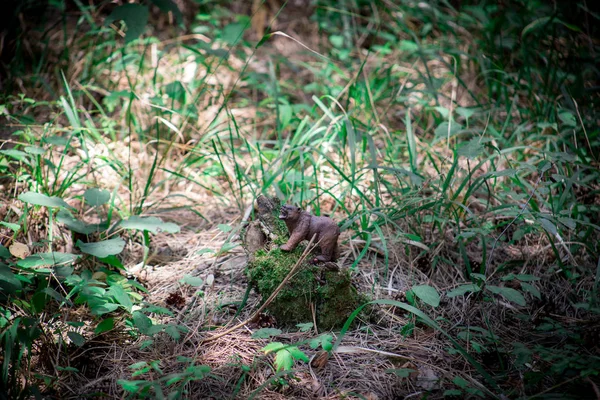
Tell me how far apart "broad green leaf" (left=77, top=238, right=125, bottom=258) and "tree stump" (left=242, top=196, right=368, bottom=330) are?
2.04 ft

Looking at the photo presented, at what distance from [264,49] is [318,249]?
322cm

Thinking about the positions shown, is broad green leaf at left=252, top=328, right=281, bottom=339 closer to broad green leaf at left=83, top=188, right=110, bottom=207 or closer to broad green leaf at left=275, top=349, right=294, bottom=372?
broad green leaf at left=275, top=349, right=294, bottom=372

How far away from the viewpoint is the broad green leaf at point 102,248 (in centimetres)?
212

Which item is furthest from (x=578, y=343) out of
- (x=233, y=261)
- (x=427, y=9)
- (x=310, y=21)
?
(x=310, y=21)

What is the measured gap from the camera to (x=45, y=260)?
2035mm

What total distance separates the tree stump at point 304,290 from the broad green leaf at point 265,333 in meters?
0.15

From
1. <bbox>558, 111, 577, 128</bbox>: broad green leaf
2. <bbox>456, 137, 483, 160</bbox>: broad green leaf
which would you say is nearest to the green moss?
<bbox>456, 137, 483, 160</bbox>: broad green leaf

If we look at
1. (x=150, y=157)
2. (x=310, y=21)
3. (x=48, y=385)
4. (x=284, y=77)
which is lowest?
(x=48, y=385)

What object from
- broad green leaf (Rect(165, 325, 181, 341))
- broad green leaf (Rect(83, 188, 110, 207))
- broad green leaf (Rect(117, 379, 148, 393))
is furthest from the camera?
broad green leaf (Rect(83, 188, 110, 207))

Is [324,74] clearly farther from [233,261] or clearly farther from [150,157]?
[233,261]

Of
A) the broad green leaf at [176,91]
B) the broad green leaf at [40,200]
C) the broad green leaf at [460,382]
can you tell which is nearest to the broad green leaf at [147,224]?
the broad green leaf at [40,200]

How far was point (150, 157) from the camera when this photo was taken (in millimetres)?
3260

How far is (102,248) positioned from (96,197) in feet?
1.15

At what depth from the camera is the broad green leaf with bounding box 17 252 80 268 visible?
1.99 meters
